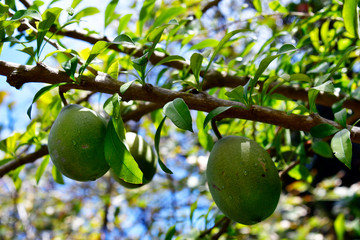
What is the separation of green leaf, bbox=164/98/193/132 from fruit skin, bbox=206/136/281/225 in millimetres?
160

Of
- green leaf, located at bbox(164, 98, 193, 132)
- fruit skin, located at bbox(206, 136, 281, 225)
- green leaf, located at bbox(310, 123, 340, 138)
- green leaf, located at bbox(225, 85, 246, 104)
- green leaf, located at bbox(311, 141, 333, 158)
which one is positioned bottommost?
green leaf, located at bbox(311, 141, 333, 158)

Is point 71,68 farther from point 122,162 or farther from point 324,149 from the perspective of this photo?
point 324,149

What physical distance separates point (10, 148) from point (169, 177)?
2.33 m

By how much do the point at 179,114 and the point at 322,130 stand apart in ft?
1.06

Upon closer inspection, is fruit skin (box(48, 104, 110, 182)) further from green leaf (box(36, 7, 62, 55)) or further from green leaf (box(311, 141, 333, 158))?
green leaf (box(311, 141, 333, 158))

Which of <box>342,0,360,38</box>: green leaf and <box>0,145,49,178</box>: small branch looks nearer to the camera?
<box>342,0,360,38</box>: green leaf

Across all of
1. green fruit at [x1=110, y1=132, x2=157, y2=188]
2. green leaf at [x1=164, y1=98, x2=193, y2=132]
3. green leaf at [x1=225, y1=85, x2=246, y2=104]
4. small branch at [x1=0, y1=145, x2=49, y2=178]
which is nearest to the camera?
green leaf at [x1=164, y1=98, x2=193, y2=132]

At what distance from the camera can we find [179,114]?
0.64m

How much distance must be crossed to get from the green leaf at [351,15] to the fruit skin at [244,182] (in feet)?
1.26

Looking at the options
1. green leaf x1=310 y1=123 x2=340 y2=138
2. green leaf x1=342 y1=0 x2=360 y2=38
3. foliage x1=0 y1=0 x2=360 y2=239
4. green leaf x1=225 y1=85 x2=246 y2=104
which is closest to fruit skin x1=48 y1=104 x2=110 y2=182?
foliage x1=0 y1=0 x2=360 y2=239

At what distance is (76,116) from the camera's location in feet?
2.59

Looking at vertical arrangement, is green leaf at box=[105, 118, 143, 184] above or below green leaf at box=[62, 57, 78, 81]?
below

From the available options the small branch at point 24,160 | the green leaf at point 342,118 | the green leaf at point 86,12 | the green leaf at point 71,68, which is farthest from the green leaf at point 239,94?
the small branch at point 24,160

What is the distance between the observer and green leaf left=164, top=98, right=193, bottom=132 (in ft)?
2.05
